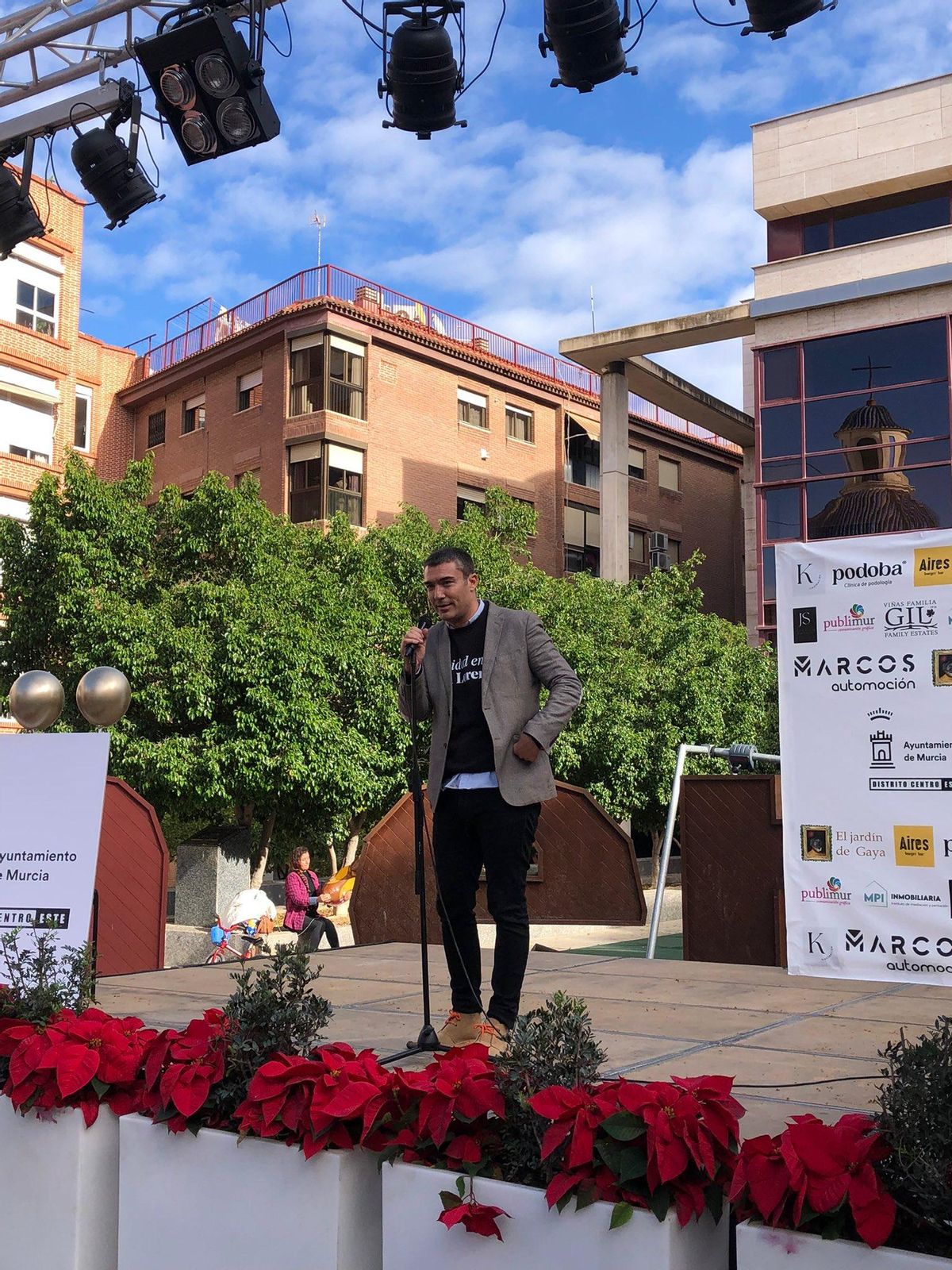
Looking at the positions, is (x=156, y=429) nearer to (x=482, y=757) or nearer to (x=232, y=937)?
(x=232, y=937)

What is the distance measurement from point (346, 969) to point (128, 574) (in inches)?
695

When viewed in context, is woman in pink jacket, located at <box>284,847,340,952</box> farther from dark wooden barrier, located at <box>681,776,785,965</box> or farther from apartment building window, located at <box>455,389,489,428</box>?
apartment building window, located at <box>455,389,489,428</box>

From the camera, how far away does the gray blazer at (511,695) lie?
4961mm

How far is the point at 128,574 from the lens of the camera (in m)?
24.0

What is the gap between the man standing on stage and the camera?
16.2ft

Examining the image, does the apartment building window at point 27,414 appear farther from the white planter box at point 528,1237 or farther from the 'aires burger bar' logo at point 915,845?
the white planter box at point 528,1237

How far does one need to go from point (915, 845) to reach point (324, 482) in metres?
32.0

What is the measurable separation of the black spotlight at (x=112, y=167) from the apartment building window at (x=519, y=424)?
107 feet

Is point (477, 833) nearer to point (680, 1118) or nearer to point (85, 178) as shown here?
point (680, 1118)

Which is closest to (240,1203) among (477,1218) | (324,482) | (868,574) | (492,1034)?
(477,1218)

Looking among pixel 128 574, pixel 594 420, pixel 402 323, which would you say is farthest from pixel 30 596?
pixel 594 420

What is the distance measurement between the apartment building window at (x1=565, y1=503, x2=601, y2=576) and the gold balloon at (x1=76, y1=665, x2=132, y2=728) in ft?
120

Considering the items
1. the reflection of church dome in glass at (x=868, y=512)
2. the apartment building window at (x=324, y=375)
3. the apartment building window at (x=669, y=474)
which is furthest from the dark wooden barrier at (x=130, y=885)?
the apartment building window at (x=669, y=474)

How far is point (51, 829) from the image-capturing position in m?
5.29
